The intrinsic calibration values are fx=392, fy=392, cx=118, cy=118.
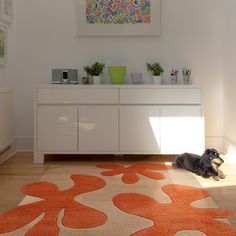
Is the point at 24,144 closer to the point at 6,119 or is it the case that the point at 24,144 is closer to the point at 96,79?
the point at 6,119

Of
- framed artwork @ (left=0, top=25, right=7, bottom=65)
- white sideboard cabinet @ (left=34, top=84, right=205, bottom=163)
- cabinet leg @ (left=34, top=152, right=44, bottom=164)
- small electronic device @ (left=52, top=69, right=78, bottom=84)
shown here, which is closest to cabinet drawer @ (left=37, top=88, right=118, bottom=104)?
white sideboard cabinet @ (left=34, top=84, right=205, bottom=163)

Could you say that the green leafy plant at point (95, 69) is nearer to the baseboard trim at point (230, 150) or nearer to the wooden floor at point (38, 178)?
the wooden floor at point (38, 178)

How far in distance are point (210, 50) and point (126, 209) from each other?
95.1 inches

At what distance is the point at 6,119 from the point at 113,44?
135 cm

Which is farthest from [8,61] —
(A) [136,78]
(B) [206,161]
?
(B) [206,161]

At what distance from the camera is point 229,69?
3.92 meters

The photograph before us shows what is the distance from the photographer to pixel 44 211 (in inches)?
89.2

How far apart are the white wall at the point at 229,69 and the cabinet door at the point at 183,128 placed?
41cm

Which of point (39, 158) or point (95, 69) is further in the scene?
point (95, 69)

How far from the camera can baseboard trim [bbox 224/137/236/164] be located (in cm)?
378

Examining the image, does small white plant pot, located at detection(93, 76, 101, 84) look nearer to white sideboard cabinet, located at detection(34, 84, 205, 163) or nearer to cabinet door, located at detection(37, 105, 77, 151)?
white sideboard cabinet, located at detection(34, 84, 205, 163)

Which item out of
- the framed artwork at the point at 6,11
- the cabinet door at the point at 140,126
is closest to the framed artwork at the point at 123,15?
the framed artwork at the point at 6,11

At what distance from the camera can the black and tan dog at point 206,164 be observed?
3107 millimetres

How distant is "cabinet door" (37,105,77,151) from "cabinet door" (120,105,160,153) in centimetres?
45
